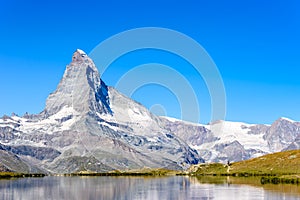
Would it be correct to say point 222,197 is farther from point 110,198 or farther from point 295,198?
point 110,198

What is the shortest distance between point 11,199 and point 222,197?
6963 centimetres

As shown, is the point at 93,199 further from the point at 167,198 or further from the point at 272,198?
the point at 272,198

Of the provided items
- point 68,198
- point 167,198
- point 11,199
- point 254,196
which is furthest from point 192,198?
point 11,199

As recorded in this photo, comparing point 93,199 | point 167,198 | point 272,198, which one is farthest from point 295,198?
point 93,199

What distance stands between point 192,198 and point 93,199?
31.7 m

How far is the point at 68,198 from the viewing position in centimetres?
15488

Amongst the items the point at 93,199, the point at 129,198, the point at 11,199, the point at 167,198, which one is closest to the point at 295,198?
the point at 167,198

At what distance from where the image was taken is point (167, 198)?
14962 cm

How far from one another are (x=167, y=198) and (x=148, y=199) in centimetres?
634

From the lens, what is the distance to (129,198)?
15062 centimetres

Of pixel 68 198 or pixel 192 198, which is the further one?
pixel 68 198

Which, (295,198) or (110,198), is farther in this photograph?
(110,198)

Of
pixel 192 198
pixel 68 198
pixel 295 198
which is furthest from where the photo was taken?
pixel 68 198

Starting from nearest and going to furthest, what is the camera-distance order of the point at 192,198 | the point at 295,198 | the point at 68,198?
the point at 295,198, the point at 192,198, the point at 68,198
